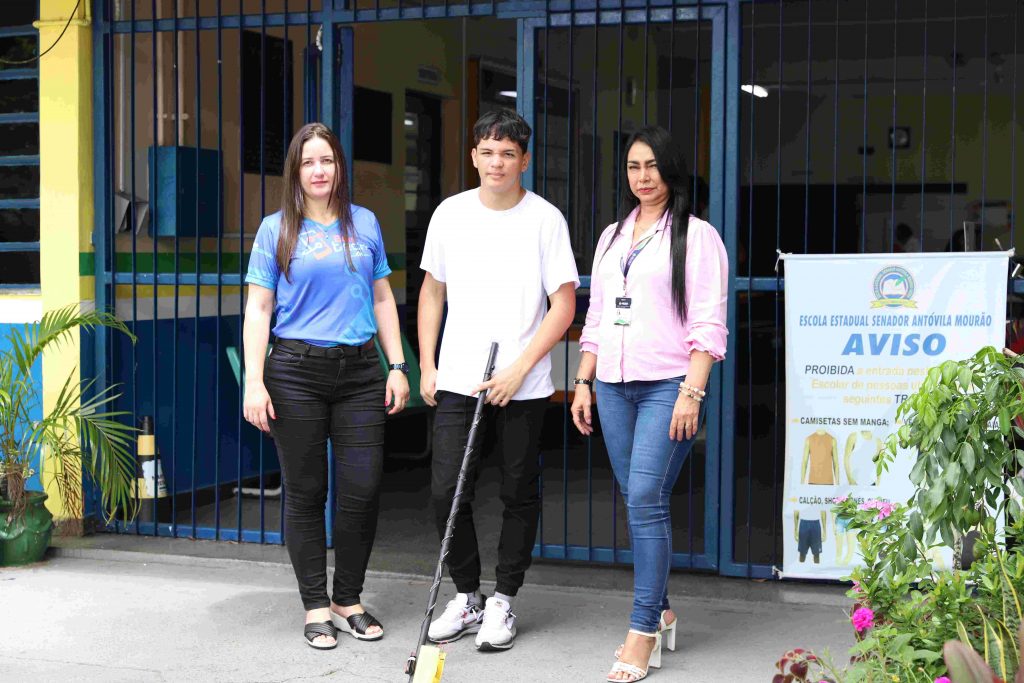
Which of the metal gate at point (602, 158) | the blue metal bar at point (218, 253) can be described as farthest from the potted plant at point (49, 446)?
the metal gate at point (602, 158)

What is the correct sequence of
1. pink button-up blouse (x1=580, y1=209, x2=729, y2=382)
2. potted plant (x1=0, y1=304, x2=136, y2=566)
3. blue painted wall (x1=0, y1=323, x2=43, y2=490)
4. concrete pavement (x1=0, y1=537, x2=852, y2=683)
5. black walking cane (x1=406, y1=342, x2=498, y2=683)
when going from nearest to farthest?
black walking cane (x1=406, y1=342, x2=498, y2=683) → pink button-up blouse (x1=580, y1=209, x2=729, y2=382) → concrete pavement (x1=0, y1=537, x2=852, y2=683) → potted plant (x1=0, y1=304, x2=136, y2=566) → blue painted wall (x1=0, y1=323, x2=43, y2=490)

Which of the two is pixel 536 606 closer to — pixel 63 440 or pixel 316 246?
pixel 316 246

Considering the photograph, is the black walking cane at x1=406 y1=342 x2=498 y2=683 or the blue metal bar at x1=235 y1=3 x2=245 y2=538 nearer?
the black walking cane at x1=406 y1=342 x2=498 y2=683

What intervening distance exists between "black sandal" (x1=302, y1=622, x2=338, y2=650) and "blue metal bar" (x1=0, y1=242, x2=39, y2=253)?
263 centimetres

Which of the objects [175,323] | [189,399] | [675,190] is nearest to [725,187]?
[675,190]

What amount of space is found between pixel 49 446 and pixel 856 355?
3.54m

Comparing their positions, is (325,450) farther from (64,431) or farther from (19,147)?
(19,147)

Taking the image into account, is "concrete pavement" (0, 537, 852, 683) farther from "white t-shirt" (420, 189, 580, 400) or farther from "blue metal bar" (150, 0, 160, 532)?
"white t-shirt" (420, 189, 580, 400)

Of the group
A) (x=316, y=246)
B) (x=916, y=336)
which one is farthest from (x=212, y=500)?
(x=916, y=336)

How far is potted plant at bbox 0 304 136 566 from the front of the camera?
5.39m

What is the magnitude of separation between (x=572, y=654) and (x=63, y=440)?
105 inches

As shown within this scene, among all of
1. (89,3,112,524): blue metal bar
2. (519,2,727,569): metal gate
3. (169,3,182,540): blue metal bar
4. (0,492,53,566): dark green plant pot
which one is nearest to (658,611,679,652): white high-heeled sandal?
(519,2,727,569): metal gate

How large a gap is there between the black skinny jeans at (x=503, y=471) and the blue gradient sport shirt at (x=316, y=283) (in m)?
0.42

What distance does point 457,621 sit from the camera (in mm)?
4406
